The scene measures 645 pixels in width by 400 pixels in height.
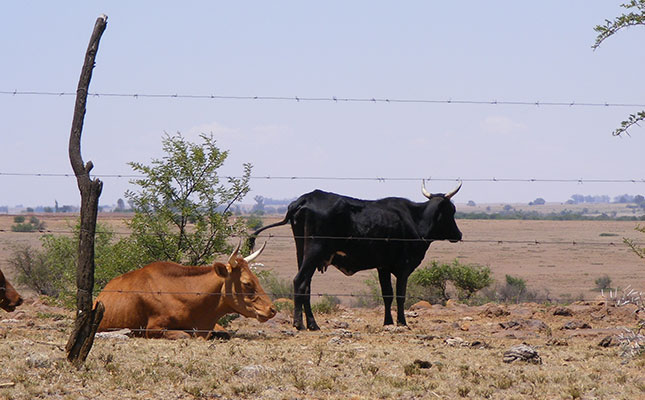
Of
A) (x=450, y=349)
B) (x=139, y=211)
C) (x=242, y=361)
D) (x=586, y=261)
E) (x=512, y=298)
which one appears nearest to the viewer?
(x=242, y=361)

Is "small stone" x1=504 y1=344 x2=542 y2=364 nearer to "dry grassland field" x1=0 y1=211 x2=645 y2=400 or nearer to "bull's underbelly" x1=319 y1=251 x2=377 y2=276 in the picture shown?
"dry grassland field" x1=0 y1=211 x2=645 y2=400

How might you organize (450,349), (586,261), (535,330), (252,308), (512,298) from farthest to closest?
(586,261) < (512,298) < (535,330) < (252,308) < (450,349)

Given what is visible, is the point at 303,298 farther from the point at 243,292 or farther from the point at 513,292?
the point at 513,292

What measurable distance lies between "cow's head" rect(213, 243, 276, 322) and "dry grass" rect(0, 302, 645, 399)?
0.39m

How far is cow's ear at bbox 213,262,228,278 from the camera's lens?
13.1 metres

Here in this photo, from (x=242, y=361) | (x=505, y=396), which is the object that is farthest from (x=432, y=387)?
(x=242, y=361)

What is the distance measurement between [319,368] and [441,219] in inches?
267

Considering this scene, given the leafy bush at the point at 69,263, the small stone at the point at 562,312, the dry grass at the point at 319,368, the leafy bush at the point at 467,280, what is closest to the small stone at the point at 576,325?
the dry grass at the point at 319,368

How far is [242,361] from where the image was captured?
10656 millimetres

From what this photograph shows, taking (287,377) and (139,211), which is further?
(139,211)

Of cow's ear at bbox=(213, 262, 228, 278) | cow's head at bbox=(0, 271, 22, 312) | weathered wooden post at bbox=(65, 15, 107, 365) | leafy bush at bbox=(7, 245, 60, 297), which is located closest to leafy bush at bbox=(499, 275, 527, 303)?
leafy bush at bbox=(7, 245, 60, 297)

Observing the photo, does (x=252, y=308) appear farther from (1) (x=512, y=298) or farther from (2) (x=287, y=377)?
(1) (x=512, y=298)

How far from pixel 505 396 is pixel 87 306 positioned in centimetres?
434

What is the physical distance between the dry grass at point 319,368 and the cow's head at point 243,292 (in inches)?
15.5
